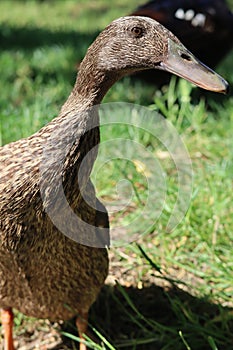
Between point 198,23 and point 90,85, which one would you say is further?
point 198,23

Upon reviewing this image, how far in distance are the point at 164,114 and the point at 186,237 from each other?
107 centimetres

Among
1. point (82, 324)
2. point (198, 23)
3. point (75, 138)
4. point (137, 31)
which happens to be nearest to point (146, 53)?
point (137, 31)

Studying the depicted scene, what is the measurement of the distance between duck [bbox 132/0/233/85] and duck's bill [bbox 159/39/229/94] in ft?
7.96

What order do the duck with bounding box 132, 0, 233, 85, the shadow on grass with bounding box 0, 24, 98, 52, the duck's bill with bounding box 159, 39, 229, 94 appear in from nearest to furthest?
the duck's bill with bounding box 159, 39, 229, 94 → the duck with bounding box 132, 0, 233, 85 → the shadow on grass with bounding box 0, 24, 98, 52

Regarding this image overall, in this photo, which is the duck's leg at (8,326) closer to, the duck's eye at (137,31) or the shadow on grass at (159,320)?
the shadow on grass at (159,320)

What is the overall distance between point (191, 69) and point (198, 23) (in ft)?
8.73

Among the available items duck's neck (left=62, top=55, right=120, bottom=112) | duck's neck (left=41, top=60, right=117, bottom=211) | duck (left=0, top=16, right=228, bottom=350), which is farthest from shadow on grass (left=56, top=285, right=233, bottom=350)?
duck's neck (left=62, top=55, right=120, bottom=112)

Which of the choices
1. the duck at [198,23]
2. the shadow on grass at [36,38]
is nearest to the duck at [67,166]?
the duck at [198,23]

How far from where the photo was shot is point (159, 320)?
2652mm

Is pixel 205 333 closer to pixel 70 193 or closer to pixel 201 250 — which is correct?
pixel 201 250

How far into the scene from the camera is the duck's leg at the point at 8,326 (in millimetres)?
2385

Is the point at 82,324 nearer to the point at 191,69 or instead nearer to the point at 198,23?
the point at 191,69

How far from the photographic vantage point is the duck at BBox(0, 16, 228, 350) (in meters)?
1.85

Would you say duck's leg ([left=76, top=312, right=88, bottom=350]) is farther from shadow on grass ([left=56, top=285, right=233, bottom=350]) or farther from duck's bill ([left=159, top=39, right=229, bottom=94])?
duck's bill ([left=159, top=39, right=229, bottom=94])
